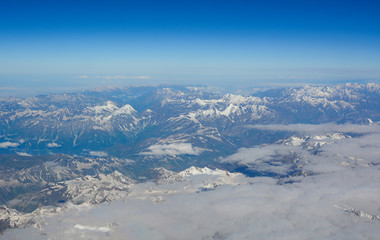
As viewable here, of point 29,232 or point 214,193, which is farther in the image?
point 214,193

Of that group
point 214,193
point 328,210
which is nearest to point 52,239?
point 214,193

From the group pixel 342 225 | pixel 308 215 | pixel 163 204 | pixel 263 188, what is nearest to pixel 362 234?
pixel 342 225

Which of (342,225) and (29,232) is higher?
(342,225)

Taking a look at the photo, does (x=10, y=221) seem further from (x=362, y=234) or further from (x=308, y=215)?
(x=362, y=234)

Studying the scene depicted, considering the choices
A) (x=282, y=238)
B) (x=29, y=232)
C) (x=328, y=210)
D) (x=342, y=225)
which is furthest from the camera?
(x=29, y=232)

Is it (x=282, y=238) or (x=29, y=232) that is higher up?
(x=282, y=238)

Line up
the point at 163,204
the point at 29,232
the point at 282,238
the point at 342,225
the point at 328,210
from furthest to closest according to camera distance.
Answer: the point at 163,204 < the point at 29,232 < the point at 328,210 < the point at 342,225 < the point at 282,238

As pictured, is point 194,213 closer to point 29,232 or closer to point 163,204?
point 163,204

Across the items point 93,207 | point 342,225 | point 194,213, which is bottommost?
point 93,207

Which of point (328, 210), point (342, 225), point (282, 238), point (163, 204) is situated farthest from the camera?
point (163, 204)
